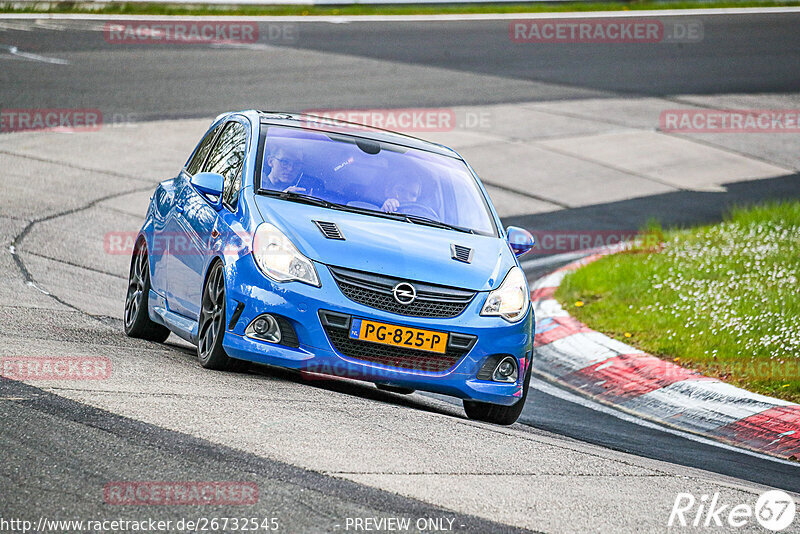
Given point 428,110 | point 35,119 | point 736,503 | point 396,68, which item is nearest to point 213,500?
point 736,503

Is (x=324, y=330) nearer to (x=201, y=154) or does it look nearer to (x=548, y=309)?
(x=201, y=154)

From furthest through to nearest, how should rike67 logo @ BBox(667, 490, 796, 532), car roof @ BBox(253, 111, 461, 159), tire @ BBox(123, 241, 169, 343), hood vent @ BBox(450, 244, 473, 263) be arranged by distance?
tire @ BBox(123, 241, 169, 343) → car roof @ BBox(253, 111, 461, 159) → hood vent @ BBox(450, 244, 473, 263) → rike67 logo @ BBox(667, 490, 796, 532)

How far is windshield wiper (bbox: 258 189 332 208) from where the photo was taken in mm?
7598

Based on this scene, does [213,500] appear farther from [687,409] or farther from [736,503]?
[687,409]

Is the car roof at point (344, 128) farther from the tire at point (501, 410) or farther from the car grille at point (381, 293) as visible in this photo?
the tire at point (501, 410)

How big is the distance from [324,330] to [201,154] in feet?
8.78

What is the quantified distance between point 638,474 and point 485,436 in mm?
867

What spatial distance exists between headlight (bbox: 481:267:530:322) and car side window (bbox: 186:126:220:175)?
268 centimetres

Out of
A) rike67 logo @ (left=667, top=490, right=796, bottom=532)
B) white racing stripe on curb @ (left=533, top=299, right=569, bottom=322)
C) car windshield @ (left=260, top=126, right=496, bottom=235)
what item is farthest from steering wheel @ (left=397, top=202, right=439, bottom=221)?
white racing stripe on curb @ (left=533, top=299, right=569, bottom=322)

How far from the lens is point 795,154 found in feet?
66.1

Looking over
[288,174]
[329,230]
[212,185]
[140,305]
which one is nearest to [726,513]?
[329,230]

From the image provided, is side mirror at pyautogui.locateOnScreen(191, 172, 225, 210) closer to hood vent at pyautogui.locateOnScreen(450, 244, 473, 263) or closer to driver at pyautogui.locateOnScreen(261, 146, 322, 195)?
driver at pyautogui.locateOnScreen(261, 146, 322, 195)

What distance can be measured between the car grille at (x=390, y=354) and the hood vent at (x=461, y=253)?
0.61 metres

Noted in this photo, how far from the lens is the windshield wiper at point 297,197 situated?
7.60 meters
